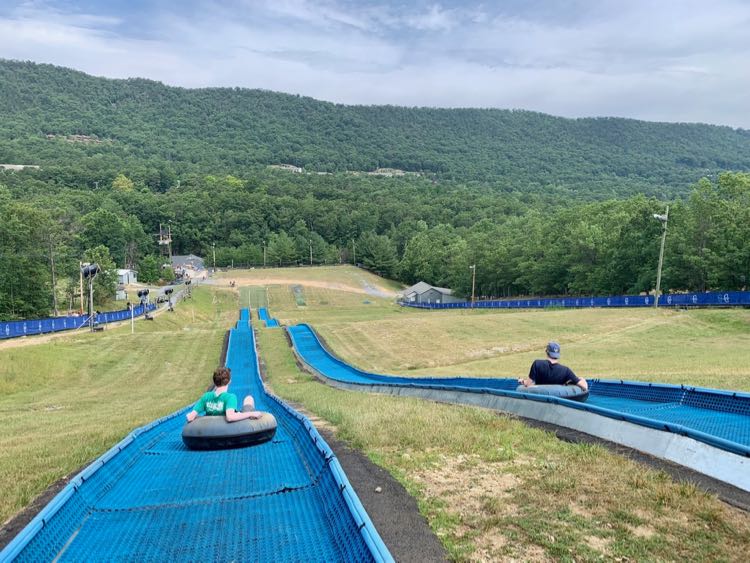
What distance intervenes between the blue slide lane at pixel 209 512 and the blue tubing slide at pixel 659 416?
4283 mm

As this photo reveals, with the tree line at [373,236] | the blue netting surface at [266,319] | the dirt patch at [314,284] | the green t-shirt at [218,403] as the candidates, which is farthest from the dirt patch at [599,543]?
the dirt patch at [314,284]

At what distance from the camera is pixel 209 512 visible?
20.1 feet

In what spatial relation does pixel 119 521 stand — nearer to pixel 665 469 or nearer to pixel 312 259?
pixel 665 469

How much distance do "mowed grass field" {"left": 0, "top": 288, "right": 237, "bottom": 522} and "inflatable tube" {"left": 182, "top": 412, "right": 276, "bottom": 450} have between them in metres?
1.73

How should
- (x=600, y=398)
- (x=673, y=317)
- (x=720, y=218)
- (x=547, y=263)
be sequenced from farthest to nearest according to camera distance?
(x=547, y=263), (x=720, y=218), (x=673, y=317), (x=600, y=398)

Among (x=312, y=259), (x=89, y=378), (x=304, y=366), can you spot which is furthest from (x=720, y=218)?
(x=312, y=259)

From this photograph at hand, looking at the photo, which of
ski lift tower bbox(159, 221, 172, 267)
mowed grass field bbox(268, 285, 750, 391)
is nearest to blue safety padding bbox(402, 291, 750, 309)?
→ mowed grass field bbox(268, 285, 750, 391)

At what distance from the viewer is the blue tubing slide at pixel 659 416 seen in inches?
266

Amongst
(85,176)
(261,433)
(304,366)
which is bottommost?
(304,366)

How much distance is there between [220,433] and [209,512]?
117 inches

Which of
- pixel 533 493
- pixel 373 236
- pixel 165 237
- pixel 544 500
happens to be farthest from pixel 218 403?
pixel 165 237

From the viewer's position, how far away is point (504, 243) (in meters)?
95.1

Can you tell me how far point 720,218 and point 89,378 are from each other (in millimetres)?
55784

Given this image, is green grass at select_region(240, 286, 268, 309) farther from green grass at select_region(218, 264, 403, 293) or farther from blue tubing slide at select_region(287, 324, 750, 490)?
blue tubing slide at select_region(287, 324, 750, 490)
